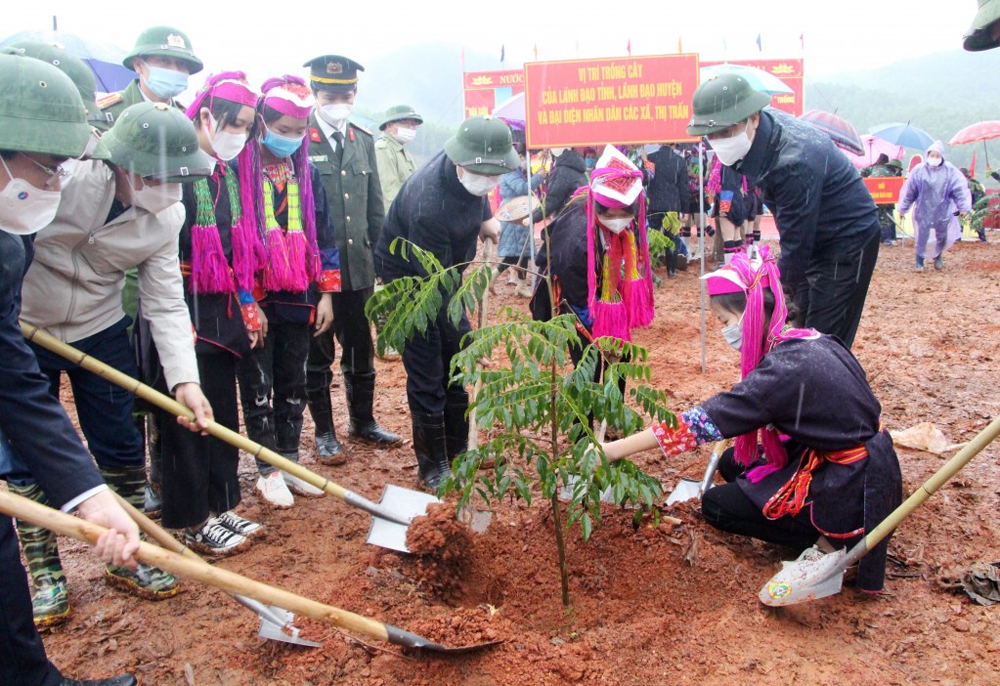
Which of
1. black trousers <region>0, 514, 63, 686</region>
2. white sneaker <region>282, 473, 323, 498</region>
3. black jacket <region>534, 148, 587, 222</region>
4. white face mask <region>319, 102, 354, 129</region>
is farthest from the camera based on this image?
black jacket <region>534, 148, 587, 222</region>

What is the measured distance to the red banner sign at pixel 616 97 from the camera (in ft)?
18.4

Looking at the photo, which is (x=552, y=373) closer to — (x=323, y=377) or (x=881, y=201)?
(x=323, y=377)

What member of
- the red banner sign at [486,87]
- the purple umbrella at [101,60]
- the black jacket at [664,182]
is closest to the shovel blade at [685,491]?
the purple umbrella at [101,60]

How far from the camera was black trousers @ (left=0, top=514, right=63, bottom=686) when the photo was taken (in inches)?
82.7

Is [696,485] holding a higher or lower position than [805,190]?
lower

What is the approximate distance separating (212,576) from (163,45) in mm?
3493

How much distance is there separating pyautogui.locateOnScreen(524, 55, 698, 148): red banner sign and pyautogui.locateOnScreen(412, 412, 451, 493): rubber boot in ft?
8.31

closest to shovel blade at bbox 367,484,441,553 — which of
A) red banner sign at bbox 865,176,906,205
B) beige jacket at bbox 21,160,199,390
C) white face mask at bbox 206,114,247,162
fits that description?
beige jacket at bbox 21,160,199,390

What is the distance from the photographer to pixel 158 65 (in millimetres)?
4332

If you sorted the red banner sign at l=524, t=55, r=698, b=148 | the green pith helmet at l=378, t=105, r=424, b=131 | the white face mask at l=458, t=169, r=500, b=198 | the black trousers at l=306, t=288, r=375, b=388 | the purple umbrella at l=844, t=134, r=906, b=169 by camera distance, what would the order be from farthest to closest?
the purple umbrella at l=844, t=134, r=906, b=169 → the green pith helmet at l=378, t=105, r=424, b=131 → the red banner sign at l=524, t=55, r=698, b=148 → the black trousers at l=306, t=288, r=375, b=388 → the white face mask at l=458, t=169, r=500, b=198

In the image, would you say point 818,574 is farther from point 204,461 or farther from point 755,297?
point 204,461

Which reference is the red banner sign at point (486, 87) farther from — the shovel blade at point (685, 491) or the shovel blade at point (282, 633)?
the shovel blade at point (282, 633)

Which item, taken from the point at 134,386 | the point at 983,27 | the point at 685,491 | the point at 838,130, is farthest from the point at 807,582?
the point at 838,130

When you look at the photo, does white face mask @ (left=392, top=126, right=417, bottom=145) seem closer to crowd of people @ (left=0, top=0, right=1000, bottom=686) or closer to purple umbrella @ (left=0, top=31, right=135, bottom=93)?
purple umbrella @ (left=0, top=31, right=135, bottom=93)
